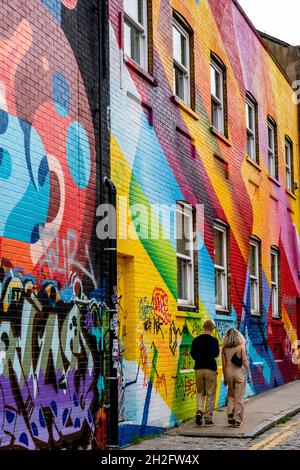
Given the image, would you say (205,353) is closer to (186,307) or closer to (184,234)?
(186,307)

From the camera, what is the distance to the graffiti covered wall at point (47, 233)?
8227 mm

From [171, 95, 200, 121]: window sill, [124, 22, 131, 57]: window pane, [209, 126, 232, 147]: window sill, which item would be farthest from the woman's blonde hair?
[124, 22, 131, 57]: window pane

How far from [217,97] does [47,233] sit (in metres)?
9.07

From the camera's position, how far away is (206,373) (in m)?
13.0

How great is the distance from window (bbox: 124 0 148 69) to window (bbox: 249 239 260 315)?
7718 mm

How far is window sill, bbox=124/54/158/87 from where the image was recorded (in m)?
11.8

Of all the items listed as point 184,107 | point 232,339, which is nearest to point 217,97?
point 184,107

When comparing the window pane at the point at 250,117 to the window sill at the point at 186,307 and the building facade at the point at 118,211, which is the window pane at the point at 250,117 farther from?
the window sill at the point at 186,307

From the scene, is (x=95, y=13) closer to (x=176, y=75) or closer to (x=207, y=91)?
(x=176, y=75)

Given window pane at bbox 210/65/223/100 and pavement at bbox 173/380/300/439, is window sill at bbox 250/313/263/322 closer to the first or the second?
pavement at bbox 173/380/300/439

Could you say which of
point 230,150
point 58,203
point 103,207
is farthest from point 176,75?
point 58,203

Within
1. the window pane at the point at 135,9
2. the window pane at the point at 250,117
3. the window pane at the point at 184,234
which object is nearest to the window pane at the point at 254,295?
the window pane at the point at 250,117

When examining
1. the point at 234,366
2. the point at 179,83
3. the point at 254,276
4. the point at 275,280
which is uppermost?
the point at 179,83

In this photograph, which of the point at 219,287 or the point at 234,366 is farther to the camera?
the point at 219,287
